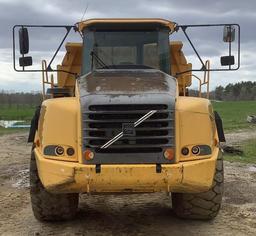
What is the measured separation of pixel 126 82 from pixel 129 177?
1.34 metres

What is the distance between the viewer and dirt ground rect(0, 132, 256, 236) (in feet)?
22.2

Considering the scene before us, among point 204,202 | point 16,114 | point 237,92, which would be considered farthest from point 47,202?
point 237,92

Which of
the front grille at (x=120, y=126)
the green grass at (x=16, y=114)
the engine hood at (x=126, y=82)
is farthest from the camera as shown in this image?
the green grass at (x=16, y=114)

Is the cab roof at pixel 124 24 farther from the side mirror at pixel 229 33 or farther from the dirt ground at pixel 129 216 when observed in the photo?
the dirt ground at pixel 129 216

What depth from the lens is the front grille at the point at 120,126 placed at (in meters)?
5.99

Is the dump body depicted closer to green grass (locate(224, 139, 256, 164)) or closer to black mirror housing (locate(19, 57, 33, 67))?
black mirror housing (locate(19, 57, 33, 67))

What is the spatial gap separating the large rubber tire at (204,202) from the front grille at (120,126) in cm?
111

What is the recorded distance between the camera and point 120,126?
19.7 feet

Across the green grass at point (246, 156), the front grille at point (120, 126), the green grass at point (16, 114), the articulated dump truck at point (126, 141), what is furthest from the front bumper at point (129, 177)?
the green grass at point (16, 114)

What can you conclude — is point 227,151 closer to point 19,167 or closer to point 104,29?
point 19,167

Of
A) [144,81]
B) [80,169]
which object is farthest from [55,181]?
[144,81]

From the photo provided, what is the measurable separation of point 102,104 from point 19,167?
261 inches

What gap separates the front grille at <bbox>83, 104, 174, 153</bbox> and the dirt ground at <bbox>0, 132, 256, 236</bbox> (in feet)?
4.10

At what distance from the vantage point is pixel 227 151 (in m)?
14.9
